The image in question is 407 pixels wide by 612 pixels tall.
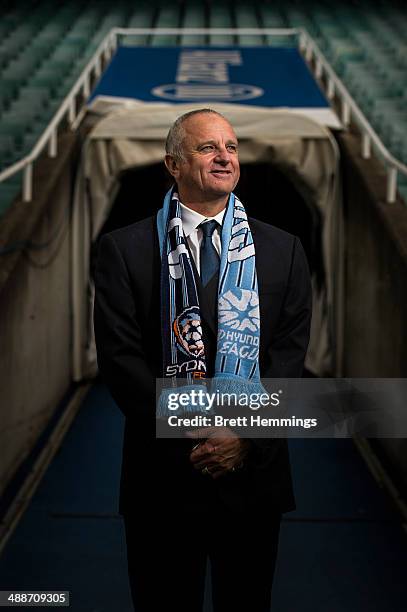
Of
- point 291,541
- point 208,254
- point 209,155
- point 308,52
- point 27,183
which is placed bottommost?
point 291,541

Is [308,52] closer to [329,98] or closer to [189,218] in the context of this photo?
[329,98]

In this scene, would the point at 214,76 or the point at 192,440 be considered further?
the point at 214,76

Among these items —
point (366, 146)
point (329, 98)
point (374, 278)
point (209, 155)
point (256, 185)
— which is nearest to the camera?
point (209, 155)

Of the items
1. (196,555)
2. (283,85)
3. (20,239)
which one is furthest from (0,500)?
(283,85)

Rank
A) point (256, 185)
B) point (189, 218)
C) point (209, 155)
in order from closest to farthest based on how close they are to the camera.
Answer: point (209, 155), point (189, 218), point (256, 185)

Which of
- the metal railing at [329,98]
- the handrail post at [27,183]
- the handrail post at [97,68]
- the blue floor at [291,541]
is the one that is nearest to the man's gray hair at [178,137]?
the blue floor at [291,541]

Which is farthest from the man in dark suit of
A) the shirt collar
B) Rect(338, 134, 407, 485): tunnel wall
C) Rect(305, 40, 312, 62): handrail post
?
Rect(305, 40, 312, 62): handrail post

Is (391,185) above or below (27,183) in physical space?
below

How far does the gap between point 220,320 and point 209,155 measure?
1.49 feet

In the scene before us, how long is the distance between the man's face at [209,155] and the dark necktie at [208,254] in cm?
12

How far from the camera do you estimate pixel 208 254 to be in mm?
2314

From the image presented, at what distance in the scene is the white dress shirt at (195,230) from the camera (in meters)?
2.29

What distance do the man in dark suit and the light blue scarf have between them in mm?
58

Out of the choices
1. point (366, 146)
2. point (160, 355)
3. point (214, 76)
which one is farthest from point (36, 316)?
point (214, 76)
